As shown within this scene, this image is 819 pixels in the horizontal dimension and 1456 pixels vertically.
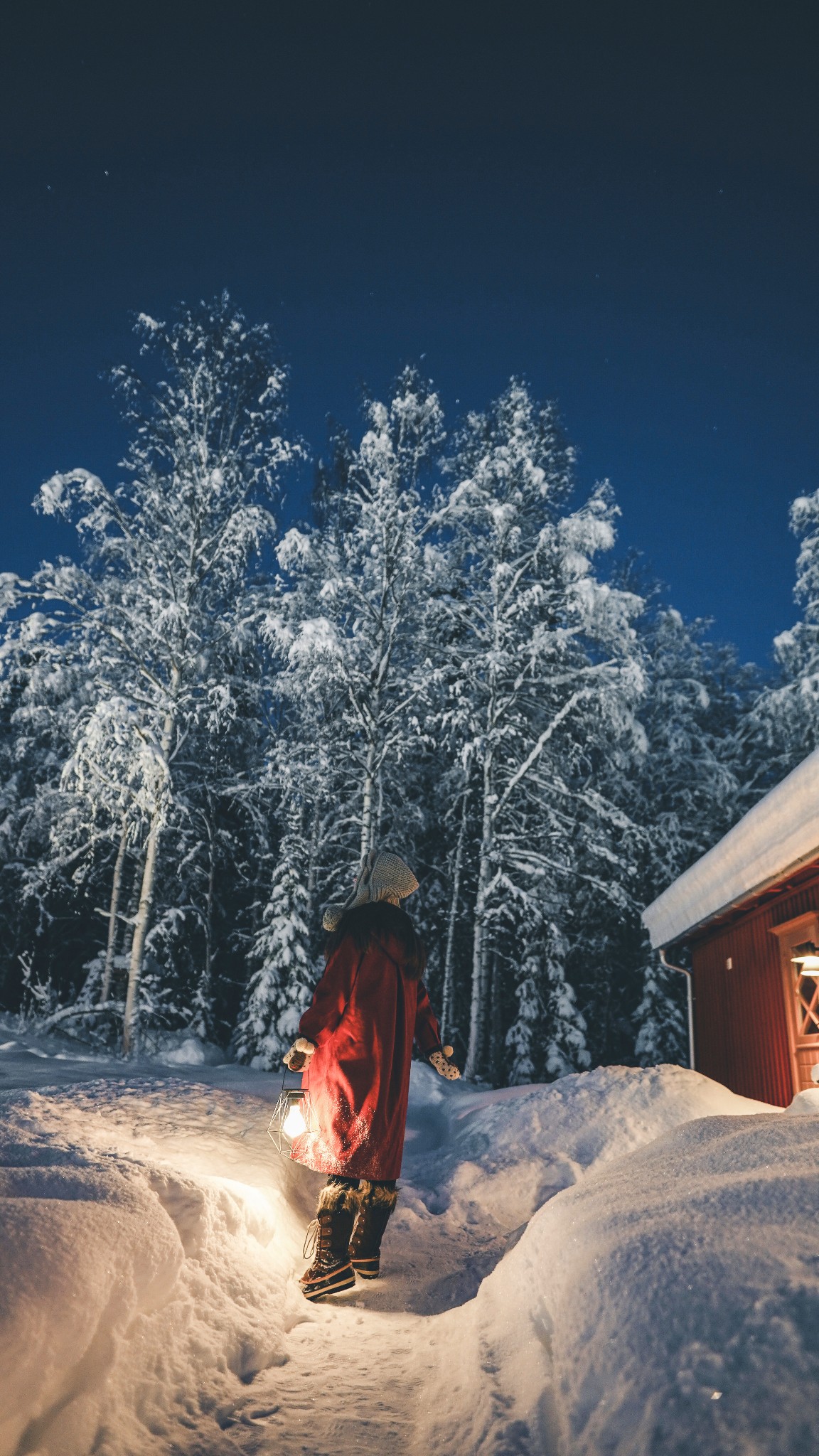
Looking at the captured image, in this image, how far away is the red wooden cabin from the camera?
20.2ft

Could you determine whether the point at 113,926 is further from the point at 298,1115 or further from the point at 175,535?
the point at 298,1115

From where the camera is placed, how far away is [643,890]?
18.1 meters

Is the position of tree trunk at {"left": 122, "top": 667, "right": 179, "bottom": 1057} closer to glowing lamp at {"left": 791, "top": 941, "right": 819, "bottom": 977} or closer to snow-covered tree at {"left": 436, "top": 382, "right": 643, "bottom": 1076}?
snow-covered tree at {"left": 436, "top": 382, "right": 643, "bottom": 1076}

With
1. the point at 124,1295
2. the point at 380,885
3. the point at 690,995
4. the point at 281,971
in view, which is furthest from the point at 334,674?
the point at 124,1295

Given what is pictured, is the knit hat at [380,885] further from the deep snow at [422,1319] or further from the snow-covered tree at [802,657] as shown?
the snow-covered tree at [802,657]

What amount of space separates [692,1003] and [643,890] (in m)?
7.47

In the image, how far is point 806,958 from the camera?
6266 mm

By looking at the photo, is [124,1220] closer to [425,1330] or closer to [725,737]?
[425,1330]

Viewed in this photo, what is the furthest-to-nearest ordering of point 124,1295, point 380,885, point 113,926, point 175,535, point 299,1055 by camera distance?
point 113,926, point 175,535, point 380,885, point 299,1055, point 124,1295

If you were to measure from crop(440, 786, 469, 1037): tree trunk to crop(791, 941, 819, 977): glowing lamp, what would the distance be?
746 centimetres

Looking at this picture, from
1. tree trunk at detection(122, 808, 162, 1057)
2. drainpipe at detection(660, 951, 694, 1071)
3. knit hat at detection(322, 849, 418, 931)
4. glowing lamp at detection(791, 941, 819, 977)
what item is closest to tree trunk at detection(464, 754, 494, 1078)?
drainpipe at detection(660, 951, 694, 1071)

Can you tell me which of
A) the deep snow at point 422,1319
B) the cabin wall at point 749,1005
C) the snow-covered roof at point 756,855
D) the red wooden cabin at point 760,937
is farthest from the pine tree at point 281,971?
the deep snow at point 422,1319

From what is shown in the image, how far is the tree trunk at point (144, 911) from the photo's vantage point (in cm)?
1128

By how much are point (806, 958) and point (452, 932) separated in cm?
959
